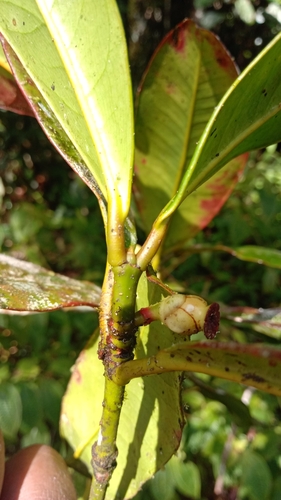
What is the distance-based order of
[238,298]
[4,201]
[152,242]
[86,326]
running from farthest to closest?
[4,201] < [238,298] < [86,326] < [152,242]

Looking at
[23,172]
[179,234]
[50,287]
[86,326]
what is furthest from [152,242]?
[23,172]

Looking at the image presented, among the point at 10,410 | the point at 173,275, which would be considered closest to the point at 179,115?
the point at 10,410

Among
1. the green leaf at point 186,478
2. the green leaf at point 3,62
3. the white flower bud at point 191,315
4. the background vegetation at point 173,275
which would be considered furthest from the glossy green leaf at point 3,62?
the green leaf at point 186,478

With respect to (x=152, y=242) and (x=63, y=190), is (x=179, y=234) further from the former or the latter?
(x=63, y=190)

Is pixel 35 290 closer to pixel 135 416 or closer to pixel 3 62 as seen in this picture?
pixel 135 416

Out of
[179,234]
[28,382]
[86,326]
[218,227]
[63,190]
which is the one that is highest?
[63,190]

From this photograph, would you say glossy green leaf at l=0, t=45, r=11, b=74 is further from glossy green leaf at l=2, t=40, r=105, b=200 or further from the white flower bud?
the white flower bud

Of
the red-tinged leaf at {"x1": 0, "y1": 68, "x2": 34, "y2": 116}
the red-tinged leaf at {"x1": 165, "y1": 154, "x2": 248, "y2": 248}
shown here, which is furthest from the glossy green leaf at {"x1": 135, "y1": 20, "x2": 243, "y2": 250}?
the red-tinged leaf at {"x1": 0, "y1": 68, "x2": 34, "y2": 116}
